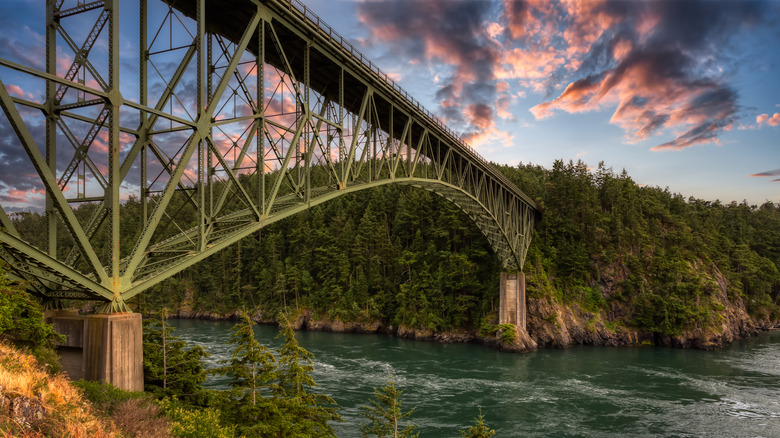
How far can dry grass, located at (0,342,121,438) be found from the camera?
720 centimetres

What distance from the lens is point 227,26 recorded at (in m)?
18.0

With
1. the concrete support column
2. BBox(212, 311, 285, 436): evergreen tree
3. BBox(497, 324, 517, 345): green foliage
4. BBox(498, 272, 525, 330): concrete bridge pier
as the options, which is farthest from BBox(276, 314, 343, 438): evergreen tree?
BBox(498, 272, 525, 330): concrete bridge pier

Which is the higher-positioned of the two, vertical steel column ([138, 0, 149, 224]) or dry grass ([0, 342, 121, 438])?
vertical steel column ([138, 0, 149, 224])

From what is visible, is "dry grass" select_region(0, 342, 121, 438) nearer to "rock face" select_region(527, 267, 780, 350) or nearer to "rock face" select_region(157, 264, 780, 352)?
"rock face" select_region(157, 264, 780, 352)

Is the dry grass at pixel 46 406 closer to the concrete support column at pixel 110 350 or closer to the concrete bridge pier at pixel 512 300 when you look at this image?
the concrete support column at pixel 110 350

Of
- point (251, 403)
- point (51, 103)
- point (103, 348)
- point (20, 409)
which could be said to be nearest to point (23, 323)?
point (103, 348)

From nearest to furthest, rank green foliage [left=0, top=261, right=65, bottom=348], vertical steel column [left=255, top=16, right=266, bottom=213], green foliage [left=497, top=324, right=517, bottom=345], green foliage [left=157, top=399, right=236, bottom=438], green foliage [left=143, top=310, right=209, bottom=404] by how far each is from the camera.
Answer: green foliage [left=0, top=261, right=65, bottom=348], green foliage [left=157, top=399, right=236, bottom=438], green foliage [left=143, top=310, right=209, bottom=404], vertical steel column [left=255, top=16, right=266, bottom=213], green foliage [left=497, top=324, right=517, bottom=345]

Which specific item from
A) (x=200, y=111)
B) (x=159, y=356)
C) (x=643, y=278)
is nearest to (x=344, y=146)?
(x=200, y=111)

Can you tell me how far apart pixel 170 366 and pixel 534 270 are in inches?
1901

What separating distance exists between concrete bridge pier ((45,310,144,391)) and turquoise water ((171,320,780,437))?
1450cm

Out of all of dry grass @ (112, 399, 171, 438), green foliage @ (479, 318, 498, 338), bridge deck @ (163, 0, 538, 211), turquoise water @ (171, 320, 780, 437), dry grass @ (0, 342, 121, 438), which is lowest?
turquoise water @ (171, 320, 780, 437)

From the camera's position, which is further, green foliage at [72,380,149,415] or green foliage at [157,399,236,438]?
green foliage at [157,399,236,438]

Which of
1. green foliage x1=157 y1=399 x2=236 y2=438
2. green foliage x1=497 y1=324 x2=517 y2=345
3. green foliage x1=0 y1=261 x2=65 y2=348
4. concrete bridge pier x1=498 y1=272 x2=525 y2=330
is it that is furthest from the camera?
concrete bridge pier x1=498 y1=272 x2=525 y2=330

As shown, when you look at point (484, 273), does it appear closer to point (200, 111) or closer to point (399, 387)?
point (399, 387)
